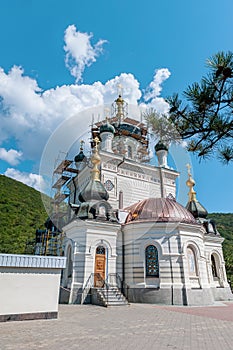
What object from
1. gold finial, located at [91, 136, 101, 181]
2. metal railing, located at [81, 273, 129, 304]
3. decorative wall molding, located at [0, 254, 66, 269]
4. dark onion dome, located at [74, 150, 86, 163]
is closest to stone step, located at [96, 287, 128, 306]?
metal railing, located at [81, 273, 129, 304]

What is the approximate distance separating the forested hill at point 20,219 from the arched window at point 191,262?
1269cm

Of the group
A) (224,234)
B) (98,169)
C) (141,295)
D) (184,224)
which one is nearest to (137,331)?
(141,295)

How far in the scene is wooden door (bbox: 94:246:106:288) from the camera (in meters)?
13.9

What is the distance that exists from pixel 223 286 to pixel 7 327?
16849 millimetres

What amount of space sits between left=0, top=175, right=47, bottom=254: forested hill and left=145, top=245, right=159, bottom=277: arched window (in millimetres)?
19213

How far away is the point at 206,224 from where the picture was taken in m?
19.7

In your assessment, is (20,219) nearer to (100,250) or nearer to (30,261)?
(100,250)

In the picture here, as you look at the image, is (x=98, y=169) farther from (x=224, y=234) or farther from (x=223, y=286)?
(x=224, y=234)

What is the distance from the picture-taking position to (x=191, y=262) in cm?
1502

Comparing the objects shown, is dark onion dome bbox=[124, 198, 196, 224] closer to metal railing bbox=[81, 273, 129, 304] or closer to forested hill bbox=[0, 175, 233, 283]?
metal railing bbox=[81, 273, 129, 304]

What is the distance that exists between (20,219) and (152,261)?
2618cm

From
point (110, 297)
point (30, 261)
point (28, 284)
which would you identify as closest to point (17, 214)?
point (110, 297)

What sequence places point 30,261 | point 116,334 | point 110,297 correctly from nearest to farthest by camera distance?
point 116,334 → point 30,261 → point 110,297

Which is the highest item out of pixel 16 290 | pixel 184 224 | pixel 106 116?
pixel 106 116
